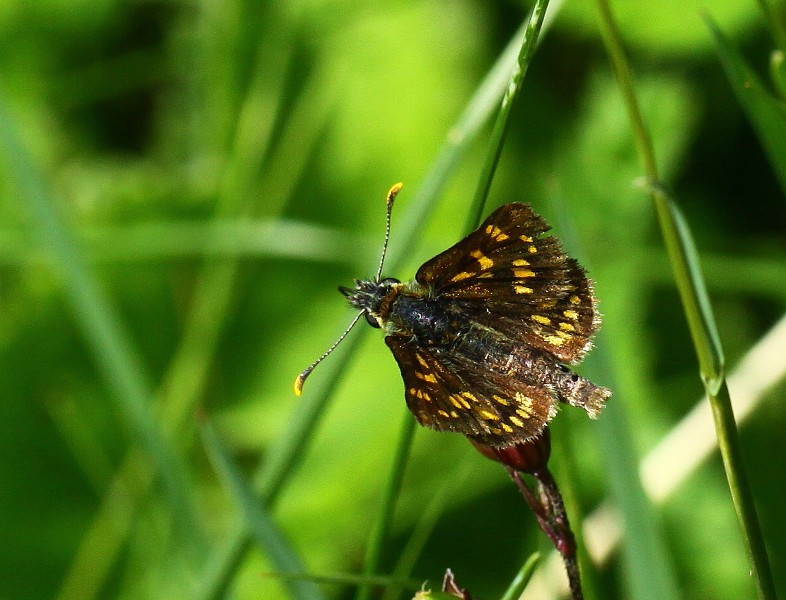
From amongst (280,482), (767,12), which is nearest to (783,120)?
(767,12)

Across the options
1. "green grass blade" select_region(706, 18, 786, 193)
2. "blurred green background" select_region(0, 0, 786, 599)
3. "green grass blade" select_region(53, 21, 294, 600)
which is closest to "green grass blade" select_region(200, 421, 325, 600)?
"green grass blade" select_region(706, 18, 786, 193)

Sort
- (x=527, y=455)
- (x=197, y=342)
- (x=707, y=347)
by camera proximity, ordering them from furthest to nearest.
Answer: (x=197, y=342)
(x=527, y=455)
(x=707, y=347)

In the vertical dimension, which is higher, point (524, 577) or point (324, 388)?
point (324, 388)

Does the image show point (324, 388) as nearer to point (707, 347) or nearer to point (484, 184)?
point (484, 184)

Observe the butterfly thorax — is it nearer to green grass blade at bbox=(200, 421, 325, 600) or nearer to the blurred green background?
green grass blade at bbox=(200, 421, 325, 600)

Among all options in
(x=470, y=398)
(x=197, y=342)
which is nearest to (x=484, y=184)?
(x=470, y=398)

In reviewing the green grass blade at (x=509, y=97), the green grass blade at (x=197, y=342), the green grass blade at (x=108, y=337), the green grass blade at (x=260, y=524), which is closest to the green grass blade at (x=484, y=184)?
the green grass blade at (x=509, y=97)

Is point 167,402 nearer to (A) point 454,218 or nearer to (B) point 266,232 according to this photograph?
(B) point 266,232

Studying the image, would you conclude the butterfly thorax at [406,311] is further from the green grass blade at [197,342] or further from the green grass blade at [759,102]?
the green grass blade at [197,342]
